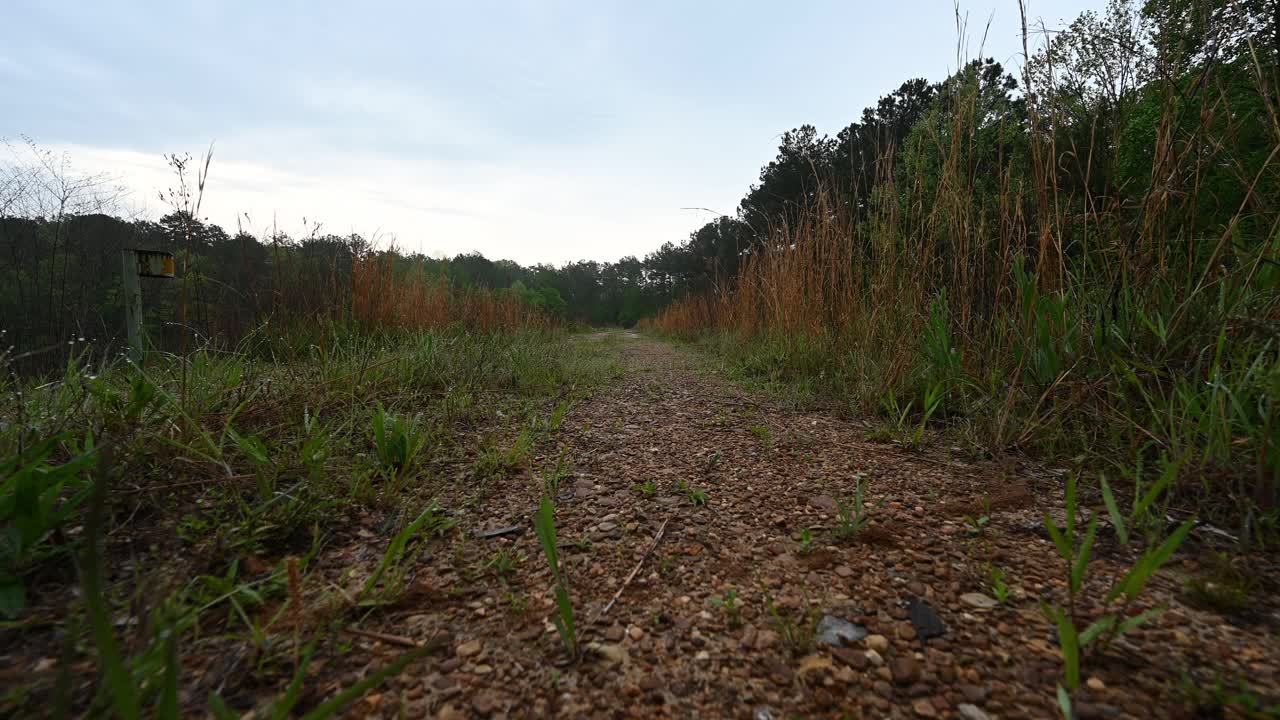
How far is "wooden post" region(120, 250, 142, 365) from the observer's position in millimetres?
2224

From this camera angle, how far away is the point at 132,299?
7.97 ft

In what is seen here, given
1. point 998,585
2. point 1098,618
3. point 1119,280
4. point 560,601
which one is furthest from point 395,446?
point 1119,280

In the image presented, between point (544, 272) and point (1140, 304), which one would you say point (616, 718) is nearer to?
point (1140, 304)

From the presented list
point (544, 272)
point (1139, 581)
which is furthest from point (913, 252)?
point (544, 272)

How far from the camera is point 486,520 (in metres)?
A: 1.16

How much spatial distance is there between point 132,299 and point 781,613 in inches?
133

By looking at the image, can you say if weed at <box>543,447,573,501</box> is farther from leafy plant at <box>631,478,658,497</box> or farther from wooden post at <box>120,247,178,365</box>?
wooden post at <box>120,247,178,365</box>

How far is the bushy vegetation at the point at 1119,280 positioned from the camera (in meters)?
1.08

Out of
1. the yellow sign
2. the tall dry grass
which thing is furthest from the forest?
the tall dry grass

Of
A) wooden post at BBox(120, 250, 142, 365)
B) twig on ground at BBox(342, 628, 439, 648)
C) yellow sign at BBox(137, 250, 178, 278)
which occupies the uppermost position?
yellow sign at BBox(137, 250, 178, 278)

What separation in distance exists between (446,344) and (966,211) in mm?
3020

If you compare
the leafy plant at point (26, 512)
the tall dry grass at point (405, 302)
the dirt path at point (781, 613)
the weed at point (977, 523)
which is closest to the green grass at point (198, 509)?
the leafy plant at point (26, 512)

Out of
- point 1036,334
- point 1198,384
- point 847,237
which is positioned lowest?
point 1198,384

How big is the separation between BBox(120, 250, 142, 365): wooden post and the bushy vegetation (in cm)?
337
